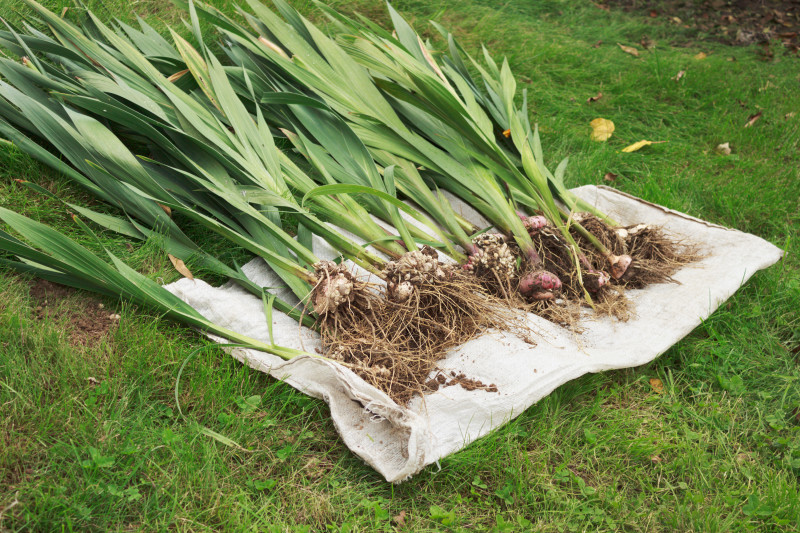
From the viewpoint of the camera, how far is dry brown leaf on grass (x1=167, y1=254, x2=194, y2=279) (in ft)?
6.27

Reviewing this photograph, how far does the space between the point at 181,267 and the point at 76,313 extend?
32 centimetres

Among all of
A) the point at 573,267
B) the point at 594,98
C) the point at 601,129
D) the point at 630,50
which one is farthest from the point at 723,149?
the point at 573,267

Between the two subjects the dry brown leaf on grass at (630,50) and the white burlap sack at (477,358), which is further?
A: the dry brown leaf on grass at (630,50)

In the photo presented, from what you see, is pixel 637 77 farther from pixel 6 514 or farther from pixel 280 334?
pixel 6 514

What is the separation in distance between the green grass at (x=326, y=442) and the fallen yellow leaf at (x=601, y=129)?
3.87 ft

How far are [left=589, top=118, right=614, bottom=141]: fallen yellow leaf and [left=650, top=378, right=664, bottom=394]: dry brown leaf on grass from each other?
5.37 ft

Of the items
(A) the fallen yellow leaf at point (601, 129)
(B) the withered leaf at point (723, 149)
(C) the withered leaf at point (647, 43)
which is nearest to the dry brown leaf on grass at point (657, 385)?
(A) the fallen yellow leaf at point (601, 129)

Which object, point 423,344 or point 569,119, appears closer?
point 423,344

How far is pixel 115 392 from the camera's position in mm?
1506

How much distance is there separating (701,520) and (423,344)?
79 cm

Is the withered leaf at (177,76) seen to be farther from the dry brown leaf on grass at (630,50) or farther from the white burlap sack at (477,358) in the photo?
the dry brown leaf on grass at (630,50)

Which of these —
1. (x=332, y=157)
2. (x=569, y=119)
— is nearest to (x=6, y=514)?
(x=332, y=157)

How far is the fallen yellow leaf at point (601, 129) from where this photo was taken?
125 inches

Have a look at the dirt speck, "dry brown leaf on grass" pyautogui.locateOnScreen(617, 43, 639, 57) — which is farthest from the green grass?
"dry brown leaf on grass" pyautogui.locateOnScreen(617, 43, 639, 57)
